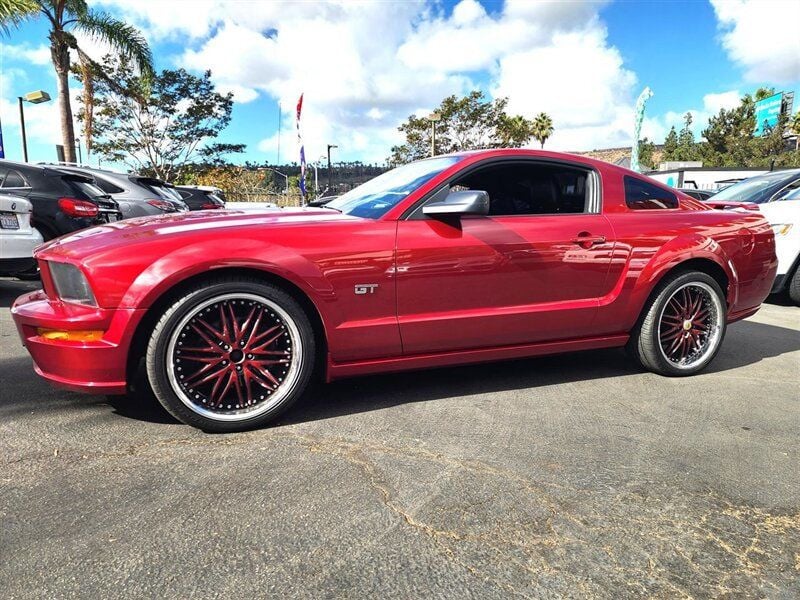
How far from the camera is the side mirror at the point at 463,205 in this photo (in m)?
2.77

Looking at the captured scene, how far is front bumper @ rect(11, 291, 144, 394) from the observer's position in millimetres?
2398

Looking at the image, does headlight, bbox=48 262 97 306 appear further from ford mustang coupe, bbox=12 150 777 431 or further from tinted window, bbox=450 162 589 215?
tinted window, bbox=450 162 589 215

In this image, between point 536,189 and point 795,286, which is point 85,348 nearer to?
point 536,189

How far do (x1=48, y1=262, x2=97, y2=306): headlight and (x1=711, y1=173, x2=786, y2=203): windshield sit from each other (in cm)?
761

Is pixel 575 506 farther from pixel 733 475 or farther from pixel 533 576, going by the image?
pixel 733 475

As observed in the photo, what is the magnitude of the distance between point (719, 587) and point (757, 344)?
3596 mm

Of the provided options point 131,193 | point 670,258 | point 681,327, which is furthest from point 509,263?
point 131,193

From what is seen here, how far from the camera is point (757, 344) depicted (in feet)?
14.9

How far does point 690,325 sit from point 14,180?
6.78 metres

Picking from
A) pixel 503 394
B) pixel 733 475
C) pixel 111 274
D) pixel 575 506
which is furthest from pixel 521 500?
pixel 111 274

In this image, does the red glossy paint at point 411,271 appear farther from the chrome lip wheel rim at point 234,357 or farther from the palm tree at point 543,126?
the palm tree at point 543,126

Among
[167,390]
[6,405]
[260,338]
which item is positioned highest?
[260,338]

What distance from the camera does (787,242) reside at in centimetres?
602

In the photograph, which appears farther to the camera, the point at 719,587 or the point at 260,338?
the point at 260,338
